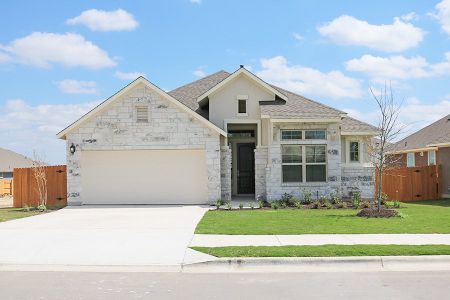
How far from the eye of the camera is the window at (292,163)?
2145cm

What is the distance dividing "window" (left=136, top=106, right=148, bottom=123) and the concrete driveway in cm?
447

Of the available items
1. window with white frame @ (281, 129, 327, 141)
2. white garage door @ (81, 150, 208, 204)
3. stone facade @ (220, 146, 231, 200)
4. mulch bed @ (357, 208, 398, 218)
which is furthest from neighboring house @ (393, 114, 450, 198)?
white garage door @ (81, 150, 208, 204)

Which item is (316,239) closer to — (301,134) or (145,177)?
(301,134)

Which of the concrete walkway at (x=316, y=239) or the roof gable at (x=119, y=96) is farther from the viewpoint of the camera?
the roof gable at (x=119, y=96)

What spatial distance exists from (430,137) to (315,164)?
12.2m

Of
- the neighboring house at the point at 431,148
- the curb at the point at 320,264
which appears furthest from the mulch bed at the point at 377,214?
the neighboring house at the point at 431,148

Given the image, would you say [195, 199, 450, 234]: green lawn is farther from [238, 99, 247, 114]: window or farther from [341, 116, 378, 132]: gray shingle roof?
[238, 99, 247, 114]: window

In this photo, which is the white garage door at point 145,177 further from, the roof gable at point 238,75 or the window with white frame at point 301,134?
the window with white frame at point 301,134

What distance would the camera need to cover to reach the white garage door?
2127cm

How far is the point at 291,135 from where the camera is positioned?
21.5 m

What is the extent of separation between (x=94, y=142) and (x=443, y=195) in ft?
58.9

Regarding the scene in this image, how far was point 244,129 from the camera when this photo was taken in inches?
948

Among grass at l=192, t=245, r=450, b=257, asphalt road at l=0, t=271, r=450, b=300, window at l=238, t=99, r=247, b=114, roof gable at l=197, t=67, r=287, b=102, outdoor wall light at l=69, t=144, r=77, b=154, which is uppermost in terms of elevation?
Answer: roof gable at l=197, t=67, r=287, b=102

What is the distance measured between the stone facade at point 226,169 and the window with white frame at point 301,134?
2.52 meters
